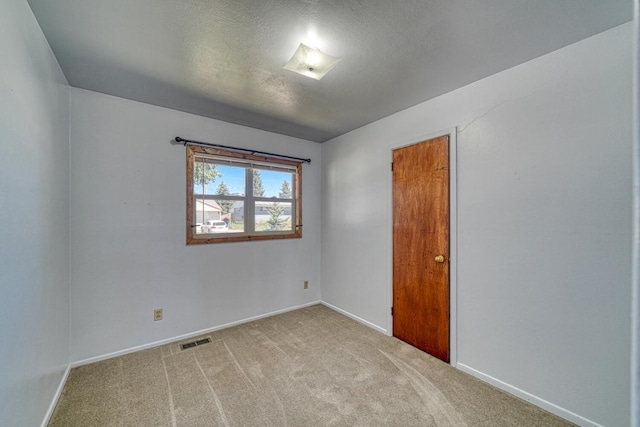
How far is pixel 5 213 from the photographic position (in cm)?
126

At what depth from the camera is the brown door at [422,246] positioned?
2449mm

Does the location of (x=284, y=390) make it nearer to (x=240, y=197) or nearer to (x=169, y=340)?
(x=169, y=340)

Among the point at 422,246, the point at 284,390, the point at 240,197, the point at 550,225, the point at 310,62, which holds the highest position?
the point at 310,62

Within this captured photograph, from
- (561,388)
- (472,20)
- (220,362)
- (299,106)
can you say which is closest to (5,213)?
(220,362)

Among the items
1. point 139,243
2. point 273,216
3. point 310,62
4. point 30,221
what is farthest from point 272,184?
point 30,221

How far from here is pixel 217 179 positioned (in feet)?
10.3

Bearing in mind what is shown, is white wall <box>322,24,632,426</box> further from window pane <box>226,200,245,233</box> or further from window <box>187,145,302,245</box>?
window pane <box>226,200,245,233</box>

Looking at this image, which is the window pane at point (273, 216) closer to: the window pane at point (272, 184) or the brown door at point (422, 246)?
the window pane at point (272, 184)

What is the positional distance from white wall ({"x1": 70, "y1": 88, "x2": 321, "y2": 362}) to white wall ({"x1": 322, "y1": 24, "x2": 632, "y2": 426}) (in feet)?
7.98

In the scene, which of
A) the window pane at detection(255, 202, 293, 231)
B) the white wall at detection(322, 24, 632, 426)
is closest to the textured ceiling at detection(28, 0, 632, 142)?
the white wall at detection(322, 24, 632, 426)

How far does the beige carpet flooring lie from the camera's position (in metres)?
1.77

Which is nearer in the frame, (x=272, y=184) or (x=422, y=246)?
(x=422, y=246)

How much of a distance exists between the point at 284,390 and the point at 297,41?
252cm

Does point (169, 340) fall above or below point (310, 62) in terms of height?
below
